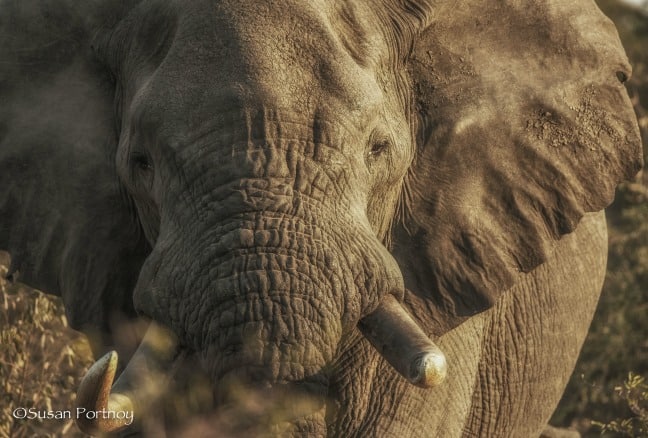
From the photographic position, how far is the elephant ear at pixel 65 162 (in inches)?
227

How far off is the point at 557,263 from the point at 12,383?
2.69 meters

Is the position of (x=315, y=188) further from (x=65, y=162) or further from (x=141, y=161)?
(x=65, y=162)

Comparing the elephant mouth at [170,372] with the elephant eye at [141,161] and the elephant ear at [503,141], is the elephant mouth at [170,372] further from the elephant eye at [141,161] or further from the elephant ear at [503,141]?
the elephant ear at [503,141]

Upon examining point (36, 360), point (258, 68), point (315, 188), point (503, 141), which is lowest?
point (36, 360)

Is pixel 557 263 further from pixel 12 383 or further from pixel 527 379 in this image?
pixel 12 383

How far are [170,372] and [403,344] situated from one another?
0.74 m

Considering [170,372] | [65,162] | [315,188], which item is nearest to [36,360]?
[65,162]

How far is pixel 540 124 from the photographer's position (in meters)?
5.79

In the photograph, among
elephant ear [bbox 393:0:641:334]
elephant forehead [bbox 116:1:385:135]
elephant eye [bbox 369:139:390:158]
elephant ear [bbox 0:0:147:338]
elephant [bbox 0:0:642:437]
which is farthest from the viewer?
elephant ear [bbox 0:0:147:338]

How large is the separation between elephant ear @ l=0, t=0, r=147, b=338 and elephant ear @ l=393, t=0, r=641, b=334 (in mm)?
1040

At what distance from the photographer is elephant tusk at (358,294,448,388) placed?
4711 mm

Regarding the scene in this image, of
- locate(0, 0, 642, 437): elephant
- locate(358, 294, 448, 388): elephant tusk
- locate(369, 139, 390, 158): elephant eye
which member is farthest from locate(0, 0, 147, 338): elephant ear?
locate(358, 294, 448, 388): elephant tusk

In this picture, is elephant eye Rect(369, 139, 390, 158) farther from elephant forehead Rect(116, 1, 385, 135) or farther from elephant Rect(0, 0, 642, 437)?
elephant forehead Rect(116, 1, 385, 135)

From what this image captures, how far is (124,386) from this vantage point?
4.91 meters
